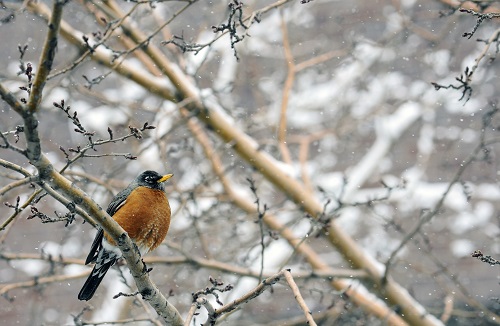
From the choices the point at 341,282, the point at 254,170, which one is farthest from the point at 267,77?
the point at 341,282

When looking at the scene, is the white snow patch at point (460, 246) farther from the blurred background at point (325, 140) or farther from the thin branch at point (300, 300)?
the thin branch at point (300, 300)

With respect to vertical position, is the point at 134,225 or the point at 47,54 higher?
the point at 134,225

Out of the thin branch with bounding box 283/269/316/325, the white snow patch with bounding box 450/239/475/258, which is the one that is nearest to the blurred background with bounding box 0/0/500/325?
the white snow patch with bounding box 450/239/475/258

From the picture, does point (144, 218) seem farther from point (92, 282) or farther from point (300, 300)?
point (300, 300)

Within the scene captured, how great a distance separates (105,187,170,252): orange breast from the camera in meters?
3.80

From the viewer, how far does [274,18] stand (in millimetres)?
10703

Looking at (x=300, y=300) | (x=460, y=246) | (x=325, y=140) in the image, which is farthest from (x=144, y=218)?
(x=325, y=140)

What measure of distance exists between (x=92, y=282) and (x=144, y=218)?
0.49 m

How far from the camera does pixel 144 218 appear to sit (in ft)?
12.5

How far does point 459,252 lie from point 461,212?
35.0 inches

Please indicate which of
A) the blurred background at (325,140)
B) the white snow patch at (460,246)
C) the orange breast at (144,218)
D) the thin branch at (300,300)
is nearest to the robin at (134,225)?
the orange breast at (144,218)

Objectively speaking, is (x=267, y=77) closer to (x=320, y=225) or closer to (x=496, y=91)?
(x=496, y=91)

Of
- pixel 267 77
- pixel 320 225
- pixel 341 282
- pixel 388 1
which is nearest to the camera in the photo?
pixel 320 225

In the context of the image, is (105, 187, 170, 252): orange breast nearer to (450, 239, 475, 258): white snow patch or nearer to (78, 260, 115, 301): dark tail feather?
(78, 260, 115, 301): dark tail feather
